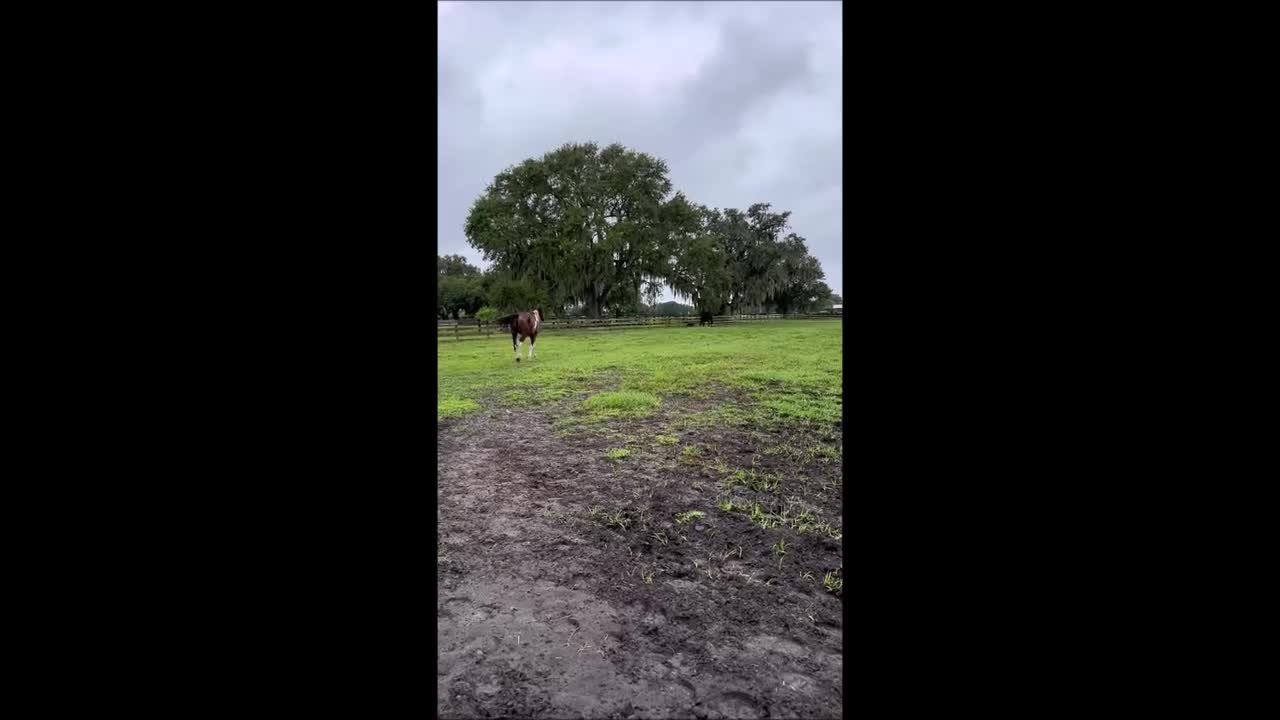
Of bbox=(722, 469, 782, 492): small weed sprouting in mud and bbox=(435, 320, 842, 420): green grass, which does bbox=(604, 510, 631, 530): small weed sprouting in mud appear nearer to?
bbox=(722, 469, 782, 492): small weed sprouting in mud

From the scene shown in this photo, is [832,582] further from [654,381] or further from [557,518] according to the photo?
[654,381]

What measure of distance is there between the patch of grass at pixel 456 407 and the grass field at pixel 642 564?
0.29 m

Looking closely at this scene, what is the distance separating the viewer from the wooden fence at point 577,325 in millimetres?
19672

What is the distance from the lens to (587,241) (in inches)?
1100

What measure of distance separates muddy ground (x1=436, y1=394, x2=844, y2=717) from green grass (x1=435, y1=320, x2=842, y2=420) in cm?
187

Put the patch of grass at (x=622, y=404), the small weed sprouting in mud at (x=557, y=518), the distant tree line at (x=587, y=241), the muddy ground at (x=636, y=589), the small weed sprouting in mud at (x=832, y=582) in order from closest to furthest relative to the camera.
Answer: the muddy ground at (x=636, y=589), the small weed sprouting in mud at (x=832, y=582), the small weed sprouting in mud at (x=557, y=518), the patch of grass at (x=622, y=404), the distant tree line at (x=587, y=241)

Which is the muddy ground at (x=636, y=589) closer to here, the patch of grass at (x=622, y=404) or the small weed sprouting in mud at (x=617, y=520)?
the small weed sprouting in mud at (x=617, y=520)

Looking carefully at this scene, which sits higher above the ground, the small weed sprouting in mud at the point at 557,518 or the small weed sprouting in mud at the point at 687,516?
the small weed sprouting in mud at the point at 687,516

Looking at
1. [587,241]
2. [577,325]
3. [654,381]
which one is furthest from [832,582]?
[587,241]

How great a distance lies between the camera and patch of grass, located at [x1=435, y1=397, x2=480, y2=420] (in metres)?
6.36

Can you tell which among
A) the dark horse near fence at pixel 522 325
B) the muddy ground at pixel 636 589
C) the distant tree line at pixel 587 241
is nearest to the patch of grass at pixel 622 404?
the muddy ground at pixel 636 589

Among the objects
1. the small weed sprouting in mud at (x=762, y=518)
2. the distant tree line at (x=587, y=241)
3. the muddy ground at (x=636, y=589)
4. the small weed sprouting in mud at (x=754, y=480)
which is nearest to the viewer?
the muddy ground at (x=636, y=589)

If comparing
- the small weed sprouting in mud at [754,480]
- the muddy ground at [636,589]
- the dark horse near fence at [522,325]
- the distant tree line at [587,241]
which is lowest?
the muddy ground at [636,589]
